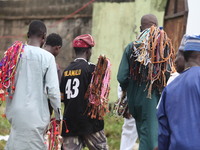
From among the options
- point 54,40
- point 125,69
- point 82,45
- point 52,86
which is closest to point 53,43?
point 54,40

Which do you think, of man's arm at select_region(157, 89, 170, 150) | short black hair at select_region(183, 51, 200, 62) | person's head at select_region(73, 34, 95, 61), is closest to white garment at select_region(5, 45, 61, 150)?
person's head at select_region(73, 34, 95, 61)

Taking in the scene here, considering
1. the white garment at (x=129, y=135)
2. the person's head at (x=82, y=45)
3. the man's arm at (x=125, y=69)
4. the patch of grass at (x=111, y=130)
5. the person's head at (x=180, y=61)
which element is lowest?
the patch of grass at (x=111, y=130)

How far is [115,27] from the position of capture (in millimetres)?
11961

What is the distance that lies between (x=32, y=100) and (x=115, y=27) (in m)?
6.67

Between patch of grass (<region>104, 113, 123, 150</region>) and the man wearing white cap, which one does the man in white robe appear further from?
patch of grass (<region>104, 113, 123, 150</region>)

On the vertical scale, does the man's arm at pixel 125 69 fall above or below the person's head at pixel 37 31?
below


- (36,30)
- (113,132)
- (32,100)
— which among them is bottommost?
(113,132)

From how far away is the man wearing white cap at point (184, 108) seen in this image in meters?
4.04

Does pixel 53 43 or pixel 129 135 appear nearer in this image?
pixel 53 43

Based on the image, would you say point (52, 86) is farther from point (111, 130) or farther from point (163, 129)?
point (111, 130)

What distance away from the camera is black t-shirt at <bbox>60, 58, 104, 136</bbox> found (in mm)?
6352

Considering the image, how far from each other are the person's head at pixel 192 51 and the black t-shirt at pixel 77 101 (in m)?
2.26

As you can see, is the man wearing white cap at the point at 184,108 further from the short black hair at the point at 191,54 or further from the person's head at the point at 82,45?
the person's head at the point at 82,45

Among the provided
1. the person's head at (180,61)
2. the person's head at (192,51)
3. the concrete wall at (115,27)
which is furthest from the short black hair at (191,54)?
the concrete wall at (115,27)
